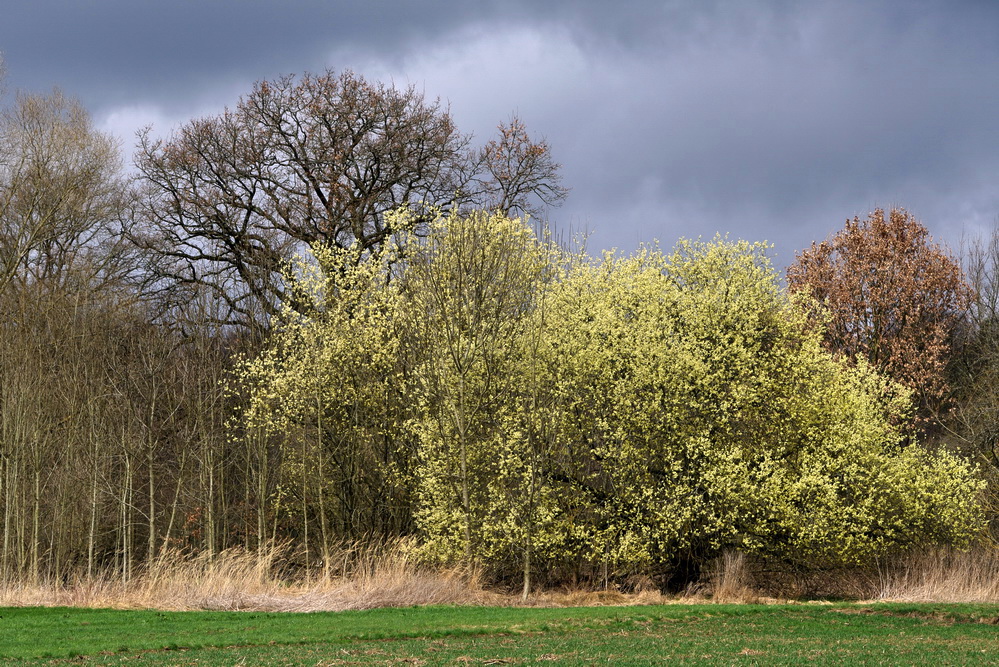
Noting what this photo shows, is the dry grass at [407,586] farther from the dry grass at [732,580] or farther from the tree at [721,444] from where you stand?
the tree at [721,444]

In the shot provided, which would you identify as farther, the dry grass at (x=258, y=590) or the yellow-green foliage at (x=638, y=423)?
the yellow-green foliage at (x=638, y=423)

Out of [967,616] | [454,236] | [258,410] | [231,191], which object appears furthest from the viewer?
[231,191]

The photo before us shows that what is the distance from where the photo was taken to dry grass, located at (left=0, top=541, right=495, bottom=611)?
21578 mm

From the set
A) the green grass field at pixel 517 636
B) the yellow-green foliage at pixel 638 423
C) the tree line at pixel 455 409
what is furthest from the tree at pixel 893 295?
the green grass field at pixel 517 636

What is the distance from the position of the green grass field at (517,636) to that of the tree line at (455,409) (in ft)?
12.4

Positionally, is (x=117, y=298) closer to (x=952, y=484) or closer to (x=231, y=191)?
(x=231, y=191)

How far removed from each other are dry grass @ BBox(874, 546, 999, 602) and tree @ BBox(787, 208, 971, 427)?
1536 cm

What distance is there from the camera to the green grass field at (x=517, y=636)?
1480 centimetres

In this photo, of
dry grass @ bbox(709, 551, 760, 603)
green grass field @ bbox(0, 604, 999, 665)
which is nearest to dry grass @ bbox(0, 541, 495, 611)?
green grass field @ bbox(0, 604, 999, 665)

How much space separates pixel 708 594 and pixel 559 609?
5.15 meters

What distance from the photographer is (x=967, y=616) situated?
67.9 feet

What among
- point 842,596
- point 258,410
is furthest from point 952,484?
point 258,410

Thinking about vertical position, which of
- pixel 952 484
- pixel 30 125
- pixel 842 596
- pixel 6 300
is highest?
→ pixel 30 125

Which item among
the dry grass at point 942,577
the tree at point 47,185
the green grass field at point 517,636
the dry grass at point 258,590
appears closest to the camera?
the green grass field at point 517,636
